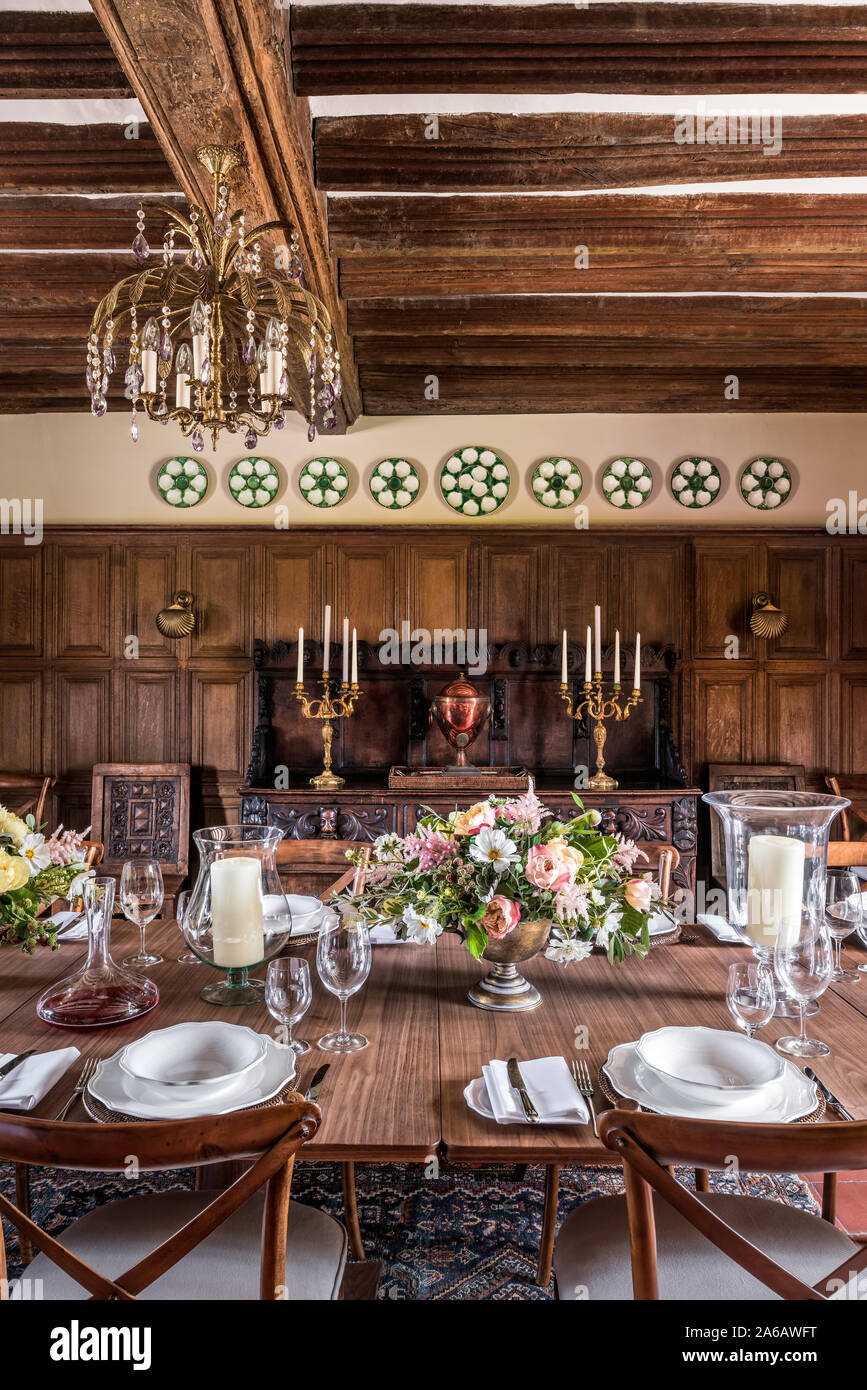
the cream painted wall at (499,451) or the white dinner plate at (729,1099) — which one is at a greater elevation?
the cream painted wall at (499,451)

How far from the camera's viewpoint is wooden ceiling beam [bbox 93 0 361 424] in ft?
6.16

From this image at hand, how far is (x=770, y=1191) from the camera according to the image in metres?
2.51

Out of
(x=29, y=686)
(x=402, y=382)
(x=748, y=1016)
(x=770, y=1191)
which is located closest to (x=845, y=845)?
(x=770, y=1191)

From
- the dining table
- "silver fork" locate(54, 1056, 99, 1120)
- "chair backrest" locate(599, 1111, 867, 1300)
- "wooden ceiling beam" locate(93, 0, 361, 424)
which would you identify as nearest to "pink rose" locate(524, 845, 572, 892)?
the dining table

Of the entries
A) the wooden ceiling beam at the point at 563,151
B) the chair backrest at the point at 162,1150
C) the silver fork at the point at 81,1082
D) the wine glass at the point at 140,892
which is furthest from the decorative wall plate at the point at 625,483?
the chair backrest at the point at 162,1150

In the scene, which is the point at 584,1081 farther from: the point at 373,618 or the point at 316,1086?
the point at 373,618

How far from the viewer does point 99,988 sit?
1.87 meters

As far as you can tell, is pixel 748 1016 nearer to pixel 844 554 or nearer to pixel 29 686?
pixel 844 554

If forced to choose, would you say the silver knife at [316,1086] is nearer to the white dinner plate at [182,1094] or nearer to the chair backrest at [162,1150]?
the white dinner plate at [182,1094]

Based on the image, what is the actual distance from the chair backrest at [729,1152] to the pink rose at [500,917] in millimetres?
612

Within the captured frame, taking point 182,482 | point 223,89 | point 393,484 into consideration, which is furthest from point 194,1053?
point 182,482

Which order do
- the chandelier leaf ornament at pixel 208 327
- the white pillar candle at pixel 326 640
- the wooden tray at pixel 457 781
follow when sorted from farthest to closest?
the white pillar candle at pixel 326 640 → the wooden tray at pixel 457 781 → the chandelier leaf ornament at pixel 208 327

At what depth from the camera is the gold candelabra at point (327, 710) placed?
188 inches
